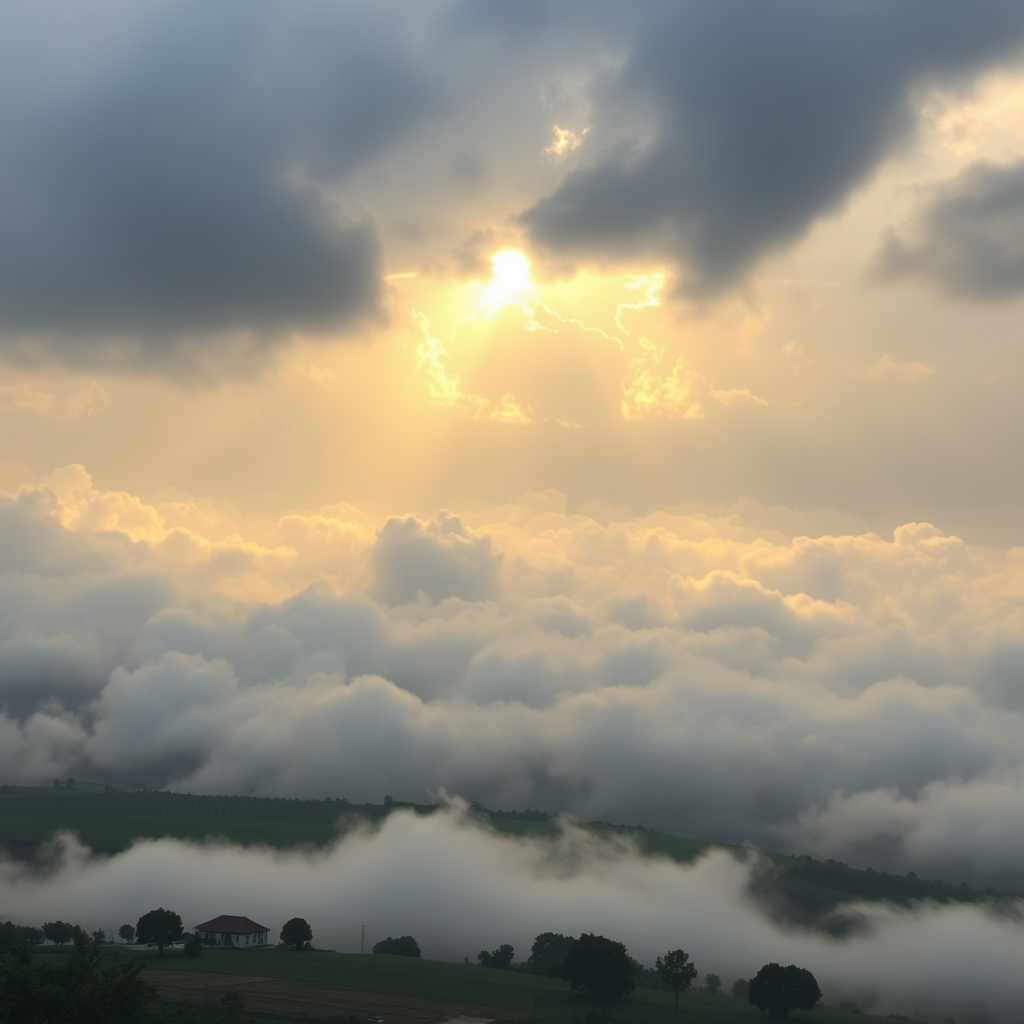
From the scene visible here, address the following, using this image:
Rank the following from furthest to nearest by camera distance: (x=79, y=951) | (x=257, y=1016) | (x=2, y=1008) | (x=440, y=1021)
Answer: (x=440, y=1021), (x=257, y=1016), (x=79, y=951), (x=2, y=1008)

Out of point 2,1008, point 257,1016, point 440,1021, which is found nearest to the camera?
point 2,1008

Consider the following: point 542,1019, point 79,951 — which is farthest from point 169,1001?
point 79,951

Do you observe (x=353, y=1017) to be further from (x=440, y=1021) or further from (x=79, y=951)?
(x=79, y=951)

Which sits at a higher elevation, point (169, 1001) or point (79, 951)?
point (79, 951)

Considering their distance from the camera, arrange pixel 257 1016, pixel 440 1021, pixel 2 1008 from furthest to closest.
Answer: pixel 440 1021, pixel 257 1016, pixel 2 1008

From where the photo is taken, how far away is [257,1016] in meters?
174

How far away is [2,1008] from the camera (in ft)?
313

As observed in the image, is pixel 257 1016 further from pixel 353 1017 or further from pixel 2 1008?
pixel 2 1008

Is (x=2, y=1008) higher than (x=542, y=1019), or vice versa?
(x=2, y=1008)

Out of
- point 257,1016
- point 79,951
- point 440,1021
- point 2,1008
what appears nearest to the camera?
point 2,1008

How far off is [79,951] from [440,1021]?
100980 mm

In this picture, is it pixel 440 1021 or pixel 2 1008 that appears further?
pixel 440 1021

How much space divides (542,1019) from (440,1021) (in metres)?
22.5

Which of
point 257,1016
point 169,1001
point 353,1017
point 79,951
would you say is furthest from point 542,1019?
point 79,951
